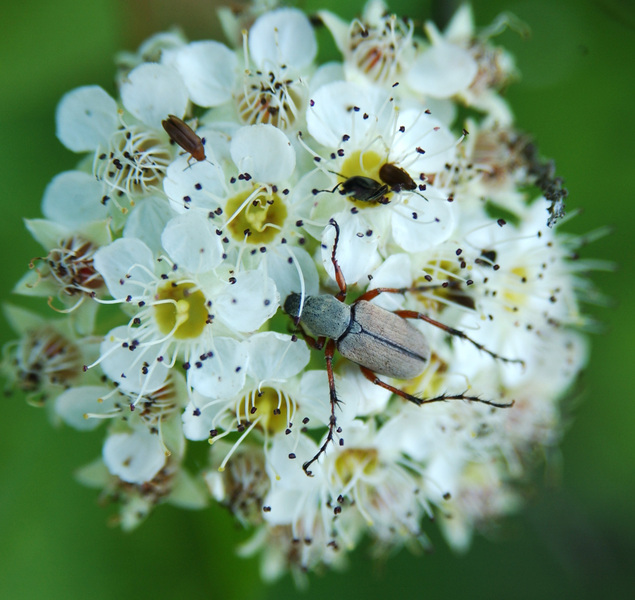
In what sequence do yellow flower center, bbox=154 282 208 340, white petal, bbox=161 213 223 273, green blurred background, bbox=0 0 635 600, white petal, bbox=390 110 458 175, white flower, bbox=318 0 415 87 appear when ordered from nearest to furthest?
white petal, bbox=161 213 223 273 → yellow flower center, bbox=154 282 208 340 → white petal, bbox=390 110 458 175 → white flower, bbox=318 0 415 87 → green blurred background, bbox=0 0 635 600

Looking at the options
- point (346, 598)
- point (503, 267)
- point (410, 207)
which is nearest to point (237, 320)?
point (410, 207)

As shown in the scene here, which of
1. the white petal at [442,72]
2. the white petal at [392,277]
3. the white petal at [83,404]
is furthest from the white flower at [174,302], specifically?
the white petal at [442,72]

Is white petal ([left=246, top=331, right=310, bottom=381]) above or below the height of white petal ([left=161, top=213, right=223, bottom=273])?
below

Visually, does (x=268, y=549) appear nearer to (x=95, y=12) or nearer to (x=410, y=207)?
(x=410, y=207)

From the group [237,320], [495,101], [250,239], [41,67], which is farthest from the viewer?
[41,67]

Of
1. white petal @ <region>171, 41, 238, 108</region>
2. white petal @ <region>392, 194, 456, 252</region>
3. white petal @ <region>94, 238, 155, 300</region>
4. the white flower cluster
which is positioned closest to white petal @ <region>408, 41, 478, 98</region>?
the white flower cluster

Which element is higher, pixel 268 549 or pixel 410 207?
pixel 410 207

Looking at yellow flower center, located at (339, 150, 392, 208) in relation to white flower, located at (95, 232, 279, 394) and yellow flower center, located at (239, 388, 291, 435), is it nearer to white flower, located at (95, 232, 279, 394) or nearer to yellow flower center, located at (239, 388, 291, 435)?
white flower, located at (95, 232, 279, 394)

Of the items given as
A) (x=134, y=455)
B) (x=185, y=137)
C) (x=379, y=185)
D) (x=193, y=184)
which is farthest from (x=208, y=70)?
(x=134, y=455)
